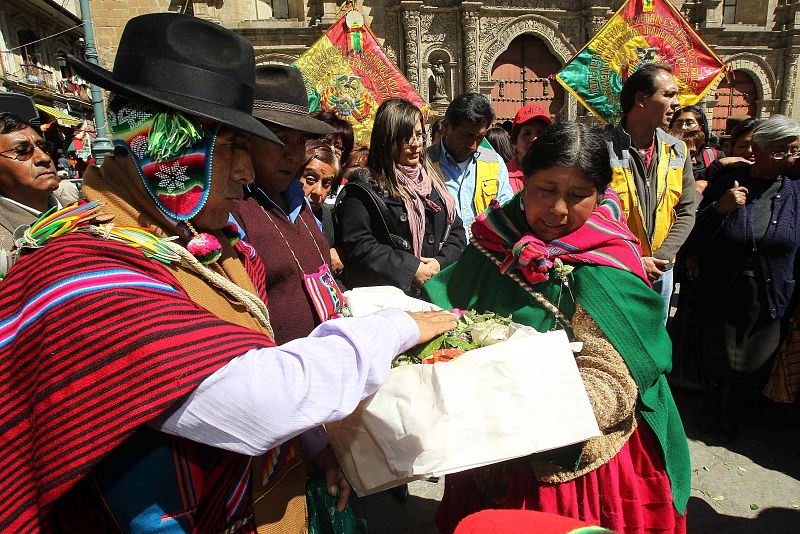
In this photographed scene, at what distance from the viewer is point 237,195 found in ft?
4.28

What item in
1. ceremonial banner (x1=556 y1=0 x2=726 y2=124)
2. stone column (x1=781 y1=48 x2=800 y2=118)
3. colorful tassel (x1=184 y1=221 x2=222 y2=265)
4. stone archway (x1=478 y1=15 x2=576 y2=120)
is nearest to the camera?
colorful tassel (x1=184 y1=221 x2=222 y2=265)

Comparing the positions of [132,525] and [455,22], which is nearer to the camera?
[132,525]

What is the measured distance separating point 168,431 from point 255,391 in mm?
191

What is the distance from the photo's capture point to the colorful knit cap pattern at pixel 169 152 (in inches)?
44.3

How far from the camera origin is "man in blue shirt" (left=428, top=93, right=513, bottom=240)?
12.4 feet

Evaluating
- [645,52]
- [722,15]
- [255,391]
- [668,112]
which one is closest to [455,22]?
[722,15]

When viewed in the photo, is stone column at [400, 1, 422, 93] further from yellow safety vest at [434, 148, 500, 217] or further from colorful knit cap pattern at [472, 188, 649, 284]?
colorful knit cap pattern at [472, 188, 649, 284]

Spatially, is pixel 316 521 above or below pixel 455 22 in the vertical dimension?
below

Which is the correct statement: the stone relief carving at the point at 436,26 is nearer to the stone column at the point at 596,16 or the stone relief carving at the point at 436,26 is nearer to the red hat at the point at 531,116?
the stone column at the point at 596,16

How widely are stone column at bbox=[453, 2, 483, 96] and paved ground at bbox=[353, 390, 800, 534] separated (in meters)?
15.3

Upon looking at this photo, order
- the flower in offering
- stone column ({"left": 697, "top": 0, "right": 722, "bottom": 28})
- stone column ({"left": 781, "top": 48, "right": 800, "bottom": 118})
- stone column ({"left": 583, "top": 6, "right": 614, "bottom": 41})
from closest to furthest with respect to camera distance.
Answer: the flower in offering, stone column ({"left": 583, "top": 6, "right": 614, "bottom": 41}), stone column ({"left": 697, "top": 0, "right": 722, "bottom": 28}), stone column ({"left": 781, "top": 48, "right": 800, "bottom": 118})

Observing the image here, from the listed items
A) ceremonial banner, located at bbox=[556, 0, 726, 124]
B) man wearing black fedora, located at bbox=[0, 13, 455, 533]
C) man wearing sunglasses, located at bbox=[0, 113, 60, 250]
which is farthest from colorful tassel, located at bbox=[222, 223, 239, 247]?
ceremonial banner, located at bbox=[556, 0, 726, 124]

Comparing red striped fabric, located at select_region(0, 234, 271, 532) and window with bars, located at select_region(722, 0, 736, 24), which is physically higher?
window with bars, located at select_region(722, 0, 736, 24)

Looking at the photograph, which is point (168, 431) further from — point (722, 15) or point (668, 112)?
point (722, 15)
